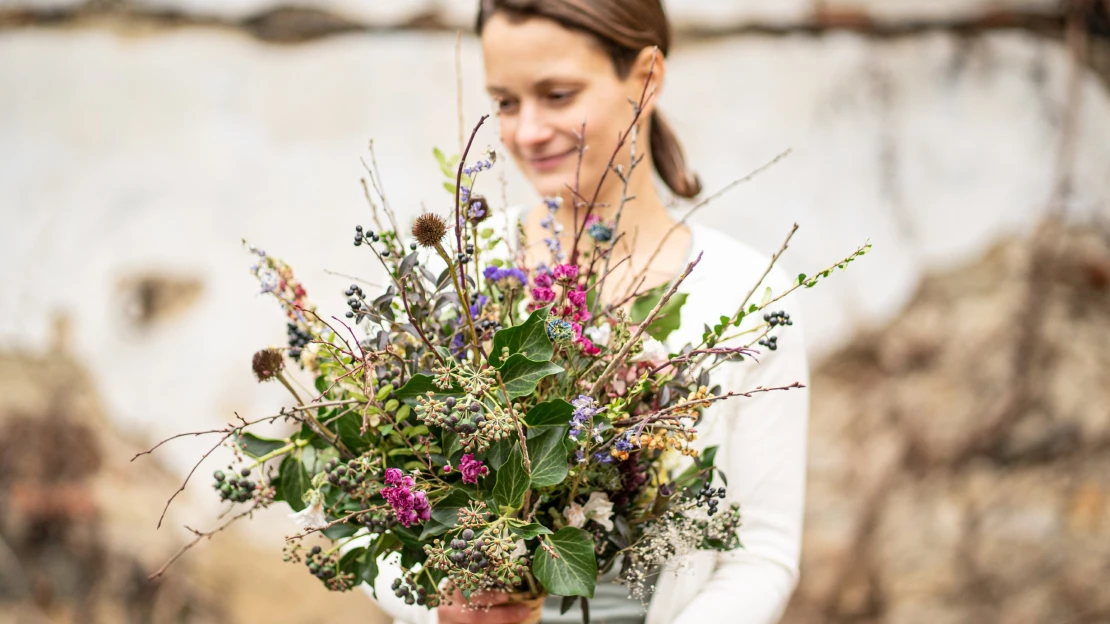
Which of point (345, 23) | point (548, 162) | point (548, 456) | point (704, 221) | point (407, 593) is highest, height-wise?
point (345, 23)

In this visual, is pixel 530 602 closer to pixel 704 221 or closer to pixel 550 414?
pixel 550 414

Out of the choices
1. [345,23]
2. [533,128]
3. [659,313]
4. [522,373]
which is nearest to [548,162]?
[533,128]

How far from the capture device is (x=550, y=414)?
78 centimetres

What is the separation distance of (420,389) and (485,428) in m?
0.08

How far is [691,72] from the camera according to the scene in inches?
99.0

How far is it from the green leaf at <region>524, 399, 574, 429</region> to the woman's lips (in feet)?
1.40

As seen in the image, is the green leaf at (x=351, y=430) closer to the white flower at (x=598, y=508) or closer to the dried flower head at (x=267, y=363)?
the dried flower head at (x=267, y=363)

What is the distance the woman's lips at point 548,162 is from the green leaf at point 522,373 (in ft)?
1.35

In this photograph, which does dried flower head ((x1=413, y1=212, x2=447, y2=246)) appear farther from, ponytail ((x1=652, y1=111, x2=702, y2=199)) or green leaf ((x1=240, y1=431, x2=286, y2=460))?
ponytail ((x1=652, y1=111, x2=702, y2=199))

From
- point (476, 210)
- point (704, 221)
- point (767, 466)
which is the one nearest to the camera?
point (476, 210)

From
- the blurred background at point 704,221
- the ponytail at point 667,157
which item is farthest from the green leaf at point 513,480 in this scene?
the blurred background at point 704,221

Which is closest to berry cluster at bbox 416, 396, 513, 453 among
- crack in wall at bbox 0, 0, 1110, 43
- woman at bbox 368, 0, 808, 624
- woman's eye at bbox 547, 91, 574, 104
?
woman at bbox 368, 0, 808, 624

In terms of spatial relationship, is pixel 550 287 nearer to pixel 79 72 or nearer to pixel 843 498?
pixel 843 498

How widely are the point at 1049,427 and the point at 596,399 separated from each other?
79.5 inches
